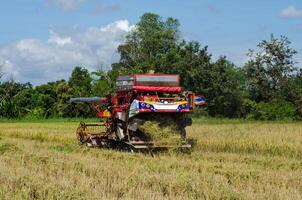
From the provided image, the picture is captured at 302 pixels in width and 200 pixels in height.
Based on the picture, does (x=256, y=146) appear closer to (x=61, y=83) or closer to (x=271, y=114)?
(x=271, y=114)

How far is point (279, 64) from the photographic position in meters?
48.3

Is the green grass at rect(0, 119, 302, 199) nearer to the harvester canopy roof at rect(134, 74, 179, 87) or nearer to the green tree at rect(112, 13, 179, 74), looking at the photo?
the harvester canopy roof at rect(134, 74, 179, 87)

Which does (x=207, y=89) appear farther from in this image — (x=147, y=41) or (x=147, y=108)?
(x=147, y=108)

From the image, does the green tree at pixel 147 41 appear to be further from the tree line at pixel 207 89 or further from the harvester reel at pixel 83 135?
the harvester reel at pixel 83 135

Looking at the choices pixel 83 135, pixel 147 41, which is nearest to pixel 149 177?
pixel 83 135

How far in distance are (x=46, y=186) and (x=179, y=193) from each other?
6.21 feet

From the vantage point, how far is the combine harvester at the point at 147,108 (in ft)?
47.4

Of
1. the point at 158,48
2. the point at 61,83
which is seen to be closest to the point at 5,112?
the point at 61,83

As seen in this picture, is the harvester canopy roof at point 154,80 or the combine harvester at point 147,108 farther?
the harvester canopy roof at point 154,80

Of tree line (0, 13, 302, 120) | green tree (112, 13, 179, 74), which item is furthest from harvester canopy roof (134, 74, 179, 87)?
green tree (112, 13, 179, 74)

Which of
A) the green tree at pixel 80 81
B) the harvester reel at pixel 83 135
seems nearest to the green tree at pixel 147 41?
the green tree at pixel 80 81

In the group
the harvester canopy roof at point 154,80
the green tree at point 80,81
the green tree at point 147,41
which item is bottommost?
the harvester canopy roof at point 154,80

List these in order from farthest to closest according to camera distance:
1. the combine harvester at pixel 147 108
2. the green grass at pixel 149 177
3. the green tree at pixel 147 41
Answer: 1. the green tree at pixel 147 41
2. the combine harvester at pixel 147 108
3. the green grass at pixel 149 177

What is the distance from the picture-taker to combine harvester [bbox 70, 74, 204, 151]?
1445 cm
